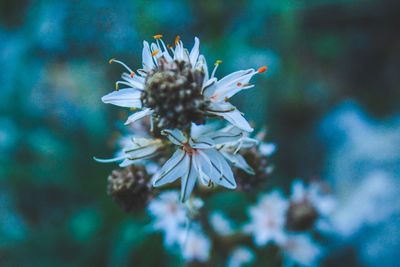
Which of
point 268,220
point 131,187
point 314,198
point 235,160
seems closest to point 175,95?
point 235,160

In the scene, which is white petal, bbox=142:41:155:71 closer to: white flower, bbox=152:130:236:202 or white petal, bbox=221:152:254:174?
white flower, bbox=152:130:236:202

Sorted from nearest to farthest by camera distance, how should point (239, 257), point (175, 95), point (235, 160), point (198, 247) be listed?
point (175, 95) < point (235, 160) < point (239, 257) < point (198, 247)

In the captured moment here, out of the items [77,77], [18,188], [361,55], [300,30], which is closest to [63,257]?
[18,188]

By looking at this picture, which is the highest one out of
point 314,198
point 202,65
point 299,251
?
point 314,198

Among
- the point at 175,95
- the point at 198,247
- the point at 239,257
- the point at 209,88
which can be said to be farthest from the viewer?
the point at 198,247

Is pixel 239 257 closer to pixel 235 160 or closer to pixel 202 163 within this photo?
pixel 235 160

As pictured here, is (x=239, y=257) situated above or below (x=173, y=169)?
above
